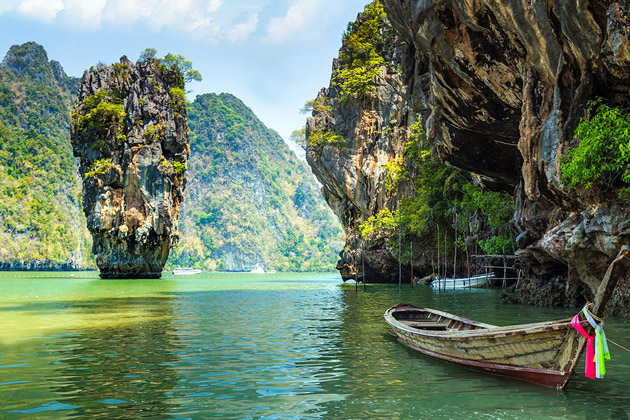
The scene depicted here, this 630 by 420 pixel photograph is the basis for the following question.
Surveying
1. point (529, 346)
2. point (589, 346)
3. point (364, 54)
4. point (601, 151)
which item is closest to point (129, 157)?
point (364, 54)

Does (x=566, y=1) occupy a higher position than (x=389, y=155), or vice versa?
(x=389, y=155)

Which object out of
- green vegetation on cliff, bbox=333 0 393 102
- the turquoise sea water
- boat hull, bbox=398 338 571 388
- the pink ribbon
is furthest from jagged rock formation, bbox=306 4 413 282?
the pink ribbon

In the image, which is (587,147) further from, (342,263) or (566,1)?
(342,263)

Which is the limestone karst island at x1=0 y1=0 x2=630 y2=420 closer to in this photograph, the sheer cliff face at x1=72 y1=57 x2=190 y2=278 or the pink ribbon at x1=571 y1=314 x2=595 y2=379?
the pink ribbon at x1=571 y1=314 x2=595 y2=379

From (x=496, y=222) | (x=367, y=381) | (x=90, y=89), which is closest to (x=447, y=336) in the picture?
(x=367, y=381)

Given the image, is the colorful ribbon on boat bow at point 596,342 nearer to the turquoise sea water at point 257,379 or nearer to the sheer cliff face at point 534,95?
the turquoise sea water at point 257,379

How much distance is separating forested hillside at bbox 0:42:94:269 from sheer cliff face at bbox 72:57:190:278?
174 feet

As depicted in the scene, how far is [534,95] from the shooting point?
15312 mm

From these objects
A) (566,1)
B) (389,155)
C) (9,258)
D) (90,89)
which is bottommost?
(9,258)

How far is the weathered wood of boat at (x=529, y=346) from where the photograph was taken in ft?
22.7

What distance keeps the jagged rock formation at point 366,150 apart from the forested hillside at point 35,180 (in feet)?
247

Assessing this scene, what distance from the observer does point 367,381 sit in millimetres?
8203

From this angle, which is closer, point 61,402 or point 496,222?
point 61,402

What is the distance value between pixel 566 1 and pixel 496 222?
64.8 ft
